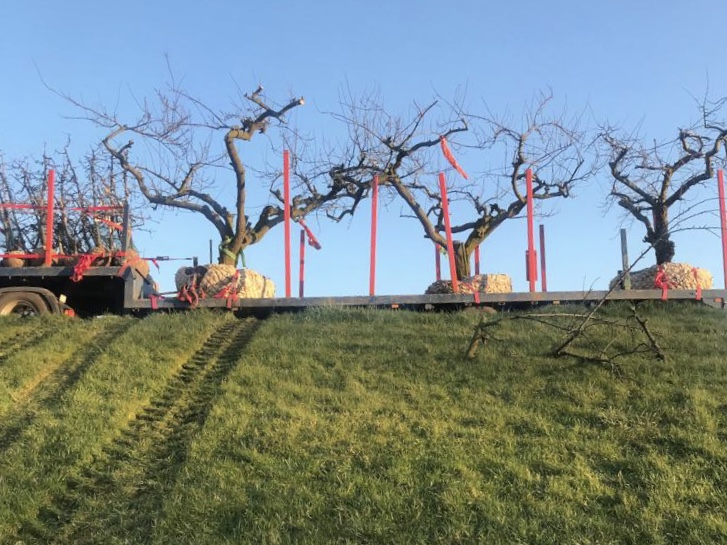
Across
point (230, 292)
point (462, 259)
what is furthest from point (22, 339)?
point (462, 259)

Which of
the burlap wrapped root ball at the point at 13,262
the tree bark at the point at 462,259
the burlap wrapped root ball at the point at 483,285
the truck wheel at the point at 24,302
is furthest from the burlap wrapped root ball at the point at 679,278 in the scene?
the burlap wrapped root ball at the point at 13,262

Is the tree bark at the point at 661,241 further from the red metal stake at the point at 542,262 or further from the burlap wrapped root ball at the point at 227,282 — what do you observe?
the burlap wrapped root ball at the point at 227,282

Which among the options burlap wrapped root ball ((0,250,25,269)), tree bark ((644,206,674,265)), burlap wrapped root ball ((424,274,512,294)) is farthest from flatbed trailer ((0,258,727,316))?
tree bark ((644,206,674,265))

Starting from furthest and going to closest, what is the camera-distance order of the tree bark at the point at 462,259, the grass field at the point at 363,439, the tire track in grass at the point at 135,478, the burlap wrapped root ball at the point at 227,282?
the tree bark at the point at 462,259
the burlap wrapped root ball at the point at 227,282
the tire track in grass at the point at 135,478
the grass field at the point at 363,439

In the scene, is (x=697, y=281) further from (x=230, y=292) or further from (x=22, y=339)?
(x=22, y=339)

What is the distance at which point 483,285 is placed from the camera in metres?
10.7

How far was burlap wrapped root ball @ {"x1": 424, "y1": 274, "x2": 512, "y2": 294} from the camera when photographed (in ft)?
35.1

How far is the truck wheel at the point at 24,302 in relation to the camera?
10.9 meters

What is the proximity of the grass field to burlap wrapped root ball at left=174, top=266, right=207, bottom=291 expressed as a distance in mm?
1746

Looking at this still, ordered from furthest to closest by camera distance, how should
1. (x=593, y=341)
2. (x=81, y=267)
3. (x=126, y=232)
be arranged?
(x=126, y=232) < (x=81, y=267) < (x=593, y=341)

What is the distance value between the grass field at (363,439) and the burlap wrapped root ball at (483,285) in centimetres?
186

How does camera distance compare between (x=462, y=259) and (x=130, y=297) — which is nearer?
(x=130, y=297)

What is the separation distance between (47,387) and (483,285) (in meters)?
6.28

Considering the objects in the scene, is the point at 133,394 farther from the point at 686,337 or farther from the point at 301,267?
the point at 686,337
